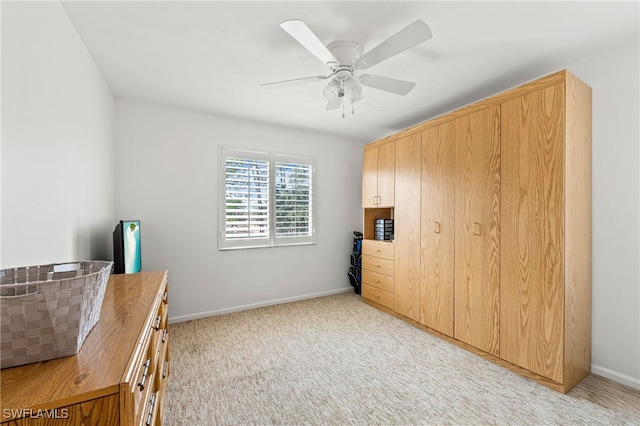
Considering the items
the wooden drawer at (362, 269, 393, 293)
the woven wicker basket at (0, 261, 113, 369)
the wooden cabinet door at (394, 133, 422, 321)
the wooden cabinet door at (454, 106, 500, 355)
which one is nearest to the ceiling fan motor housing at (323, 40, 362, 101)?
the wooden cabinet door at (454, 106, 500, 355)

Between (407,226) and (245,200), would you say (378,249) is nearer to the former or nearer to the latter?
(407,226)

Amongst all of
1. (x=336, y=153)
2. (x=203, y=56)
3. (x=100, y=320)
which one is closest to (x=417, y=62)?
(x=203, y=56)

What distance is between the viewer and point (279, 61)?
233cm

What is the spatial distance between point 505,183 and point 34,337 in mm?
2933

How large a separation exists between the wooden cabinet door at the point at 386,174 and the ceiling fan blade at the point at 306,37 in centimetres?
197

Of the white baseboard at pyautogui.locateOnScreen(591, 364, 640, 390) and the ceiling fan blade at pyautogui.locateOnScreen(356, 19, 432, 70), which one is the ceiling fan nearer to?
the ceiling fan blade at pyautogui.locateOnScreen(356, 19, 432, 70)

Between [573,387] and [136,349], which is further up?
[136,349]

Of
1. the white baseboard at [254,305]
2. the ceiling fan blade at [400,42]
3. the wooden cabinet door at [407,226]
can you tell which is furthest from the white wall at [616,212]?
the white baseboard at [254,305]

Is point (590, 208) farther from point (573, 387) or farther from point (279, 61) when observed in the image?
point (279, 61)

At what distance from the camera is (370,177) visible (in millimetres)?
4102

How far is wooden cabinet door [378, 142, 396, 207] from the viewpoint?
3.68 m

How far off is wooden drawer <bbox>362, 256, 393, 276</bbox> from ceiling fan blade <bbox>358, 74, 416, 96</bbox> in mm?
2189

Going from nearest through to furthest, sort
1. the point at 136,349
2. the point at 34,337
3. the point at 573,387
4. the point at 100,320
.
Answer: the point at 34,337 → the point at 136,349 → the point at 100,320 → the point at 573,387

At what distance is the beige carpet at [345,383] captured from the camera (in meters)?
1.86
